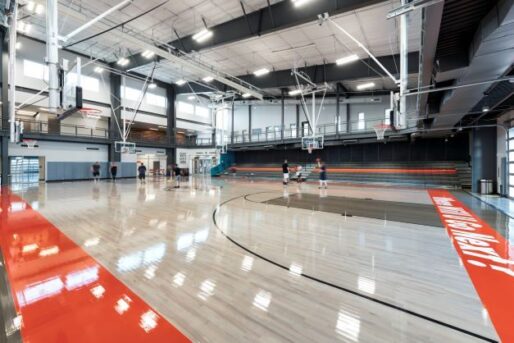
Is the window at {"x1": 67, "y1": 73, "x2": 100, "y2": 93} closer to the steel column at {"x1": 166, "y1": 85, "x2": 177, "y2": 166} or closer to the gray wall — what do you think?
the gray wall

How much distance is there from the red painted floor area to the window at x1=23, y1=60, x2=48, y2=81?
59.6 feet

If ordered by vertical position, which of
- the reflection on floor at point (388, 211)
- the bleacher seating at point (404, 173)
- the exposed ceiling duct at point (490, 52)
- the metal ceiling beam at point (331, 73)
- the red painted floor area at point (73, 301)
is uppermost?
the metal ceiling beam at point (331, 73)

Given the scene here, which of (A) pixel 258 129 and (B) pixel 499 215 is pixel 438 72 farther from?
(A) pixel 258 129

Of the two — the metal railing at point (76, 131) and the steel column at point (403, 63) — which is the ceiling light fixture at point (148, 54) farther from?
the steel column at point (403, 63)

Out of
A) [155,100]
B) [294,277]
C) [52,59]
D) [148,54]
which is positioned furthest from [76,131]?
[294,277]

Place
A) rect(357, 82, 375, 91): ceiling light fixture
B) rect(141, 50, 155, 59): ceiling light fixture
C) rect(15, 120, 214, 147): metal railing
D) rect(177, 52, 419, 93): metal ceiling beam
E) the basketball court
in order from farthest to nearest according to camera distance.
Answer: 1. rect(357, 82, 375, 91): ceiling light fixture
2. rect(15, 120, 214, 147): metal railing
3. rect(141, 50, 155, 59): ceiling light fixture
4. rect(177, 52, 419, 93): metal ceiling beam
5. the basketball court

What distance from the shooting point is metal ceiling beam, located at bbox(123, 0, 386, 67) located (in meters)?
8.25

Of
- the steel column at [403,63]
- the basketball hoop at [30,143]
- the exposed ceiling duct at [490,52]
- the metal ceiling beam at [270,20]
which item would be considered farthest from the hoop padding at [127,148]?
the exposed ceiling duct at [490,52]

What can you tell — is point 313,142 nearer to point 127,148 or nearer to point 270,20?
point 270,20

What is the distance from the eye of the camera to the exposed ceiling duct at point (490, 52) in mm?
3287

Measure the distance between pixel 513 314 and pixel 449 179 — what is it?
15.3 metres

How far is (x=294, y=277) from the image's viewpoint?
287 centimetres

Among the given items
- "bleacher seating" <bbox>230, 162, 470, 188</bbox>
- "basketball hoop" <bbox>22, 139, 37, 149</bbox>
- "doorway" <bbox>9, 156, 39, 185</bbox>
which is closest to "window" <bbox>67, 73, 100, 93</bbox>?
"basketball hoop" <bbox>22, 139, 37, 149</bbox>

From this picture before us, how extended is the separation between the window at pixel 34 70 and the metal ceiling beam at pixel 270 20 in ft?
38.6
